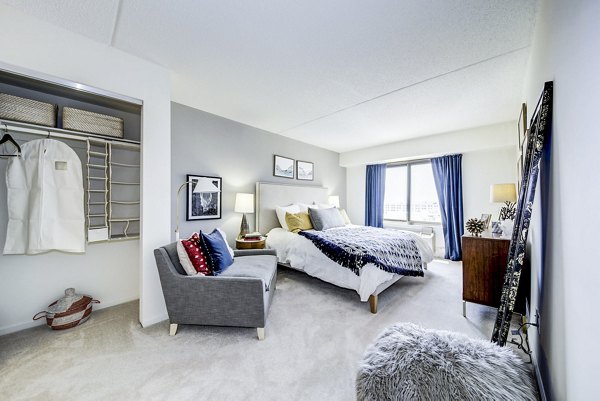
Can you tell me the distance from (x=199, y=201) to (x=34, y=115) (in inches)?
70.6

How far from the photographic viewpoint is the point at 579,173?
2.72 feet

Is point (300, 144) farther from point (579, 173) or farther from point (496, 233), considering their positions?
point (579, 173)

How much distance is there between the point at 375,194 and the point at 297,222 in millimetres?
2829

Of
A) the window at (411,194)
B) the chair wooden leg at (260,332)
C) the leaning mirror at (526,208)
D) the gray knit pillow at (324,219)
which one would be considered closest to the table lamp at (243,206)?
the gray knit pillow at (324,219)

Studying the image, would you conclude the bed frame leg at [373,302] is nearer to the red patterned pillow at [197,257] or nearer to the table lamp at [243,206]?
the red patterned pillow at [197,257]

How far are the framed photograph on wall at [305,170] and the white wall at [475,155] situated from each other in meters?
1.54

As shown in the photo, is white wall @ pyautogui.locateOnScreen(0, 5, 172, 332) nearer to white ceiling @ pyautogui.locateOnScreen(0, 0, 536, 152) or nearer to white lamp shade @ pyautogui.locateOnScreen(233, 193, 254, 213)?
white ceiling @ pyautogui.locateOnScreen(0, 0, 536, 152)

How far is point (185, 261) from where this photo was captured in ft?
6.77

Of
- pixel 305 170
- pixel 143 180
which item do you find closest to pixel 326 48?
pixel 143 180

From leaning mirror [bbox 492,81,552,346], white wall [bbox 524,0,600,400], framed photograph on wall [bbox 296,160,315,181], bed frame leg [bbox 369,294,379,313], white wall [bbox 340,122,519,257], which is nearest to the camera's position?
white wall [bbox 524,0,600,400]

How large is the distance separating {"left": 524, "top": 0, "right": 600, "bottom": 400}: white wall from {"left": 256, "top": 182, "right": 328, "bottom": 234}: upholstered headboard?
3477 millimetres

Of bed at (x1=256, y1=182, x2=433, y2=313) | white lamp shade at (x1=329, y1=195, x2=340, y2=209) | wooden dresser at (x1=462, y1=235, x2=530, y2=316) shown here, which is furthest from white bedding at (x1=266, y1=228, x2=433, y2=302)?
white lamp shade at (x1=329, y1=195, x2=340, y2=209)

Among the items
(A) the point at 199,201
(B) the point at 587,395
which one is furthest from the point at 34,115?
(B) the point at 587,395

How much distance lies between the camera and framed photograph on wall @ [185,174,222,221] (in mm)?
3238
